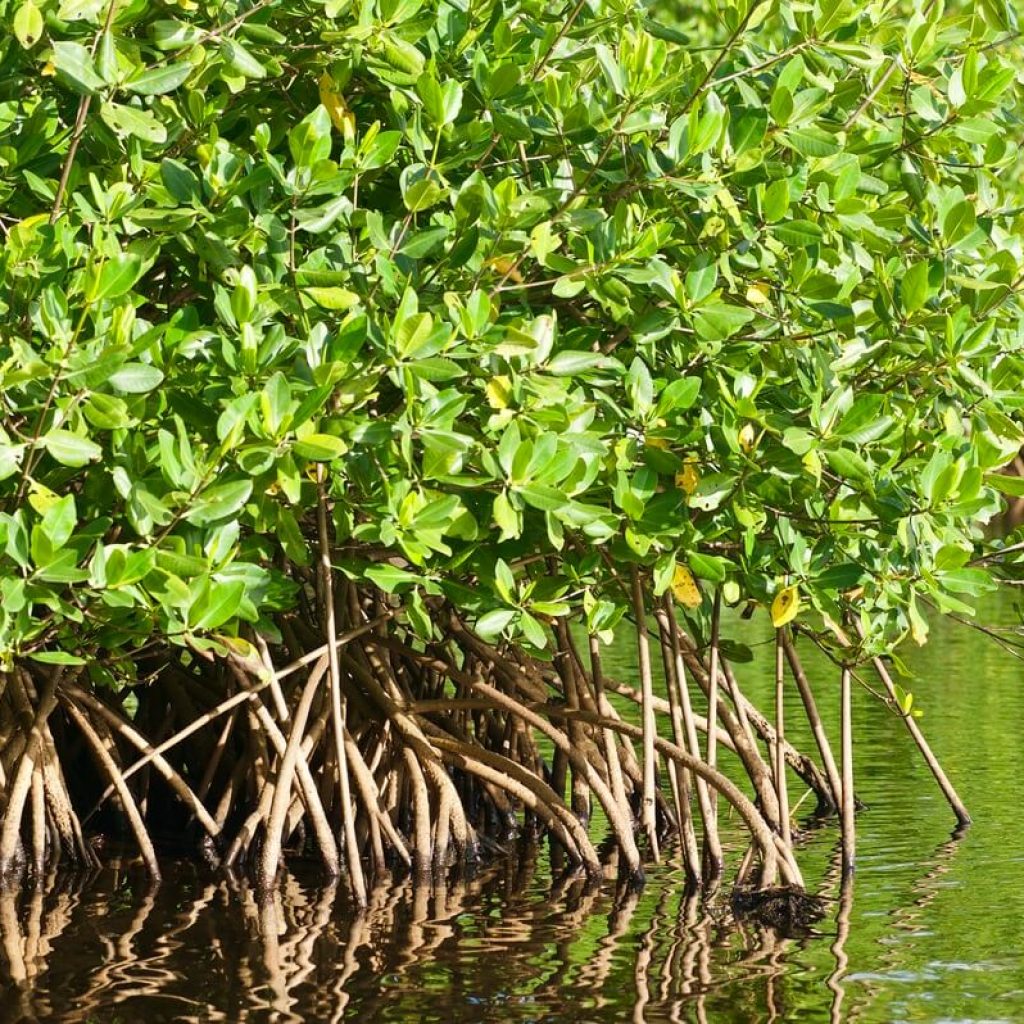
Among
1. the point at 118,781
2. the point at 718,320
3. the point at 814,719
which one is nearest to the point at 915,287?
Result: the point at 718,320

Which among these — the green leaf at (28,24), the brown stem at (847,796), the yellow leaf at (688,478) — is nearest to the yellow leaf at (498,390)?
the yellow leaf at (688,478)

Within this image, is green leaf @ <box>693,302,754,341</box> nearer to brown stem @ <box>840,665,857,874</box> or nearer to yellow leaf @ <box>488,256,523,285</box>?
yellow leaf @ <box>488,256,523,285</box>

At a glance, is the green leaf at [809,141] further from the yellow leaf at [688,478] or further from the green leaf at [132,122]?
the green leaf at [132,122]

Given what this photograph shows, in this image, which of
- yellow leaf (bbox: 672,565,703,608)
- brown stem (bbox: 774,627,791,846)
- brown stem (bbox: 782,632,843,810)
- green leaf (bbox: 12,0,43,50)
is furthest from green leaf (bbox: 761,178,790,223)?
brown stem (bbox: 782,632,843,810)

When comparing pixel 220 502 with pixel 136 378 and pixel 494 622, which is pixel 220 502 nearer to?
pixel 136 378

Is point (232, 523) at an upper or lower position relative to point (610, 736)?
upper

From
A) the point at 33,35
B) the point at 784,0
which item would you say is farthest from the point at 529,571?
the point at 33,35

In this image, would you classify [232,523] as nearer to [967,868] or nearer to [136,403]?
[136,403]

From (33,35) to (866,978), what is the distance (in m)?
3.37

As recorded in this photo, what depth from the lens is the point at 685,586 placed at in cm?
604

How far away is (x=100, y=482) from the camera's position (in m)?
5.51

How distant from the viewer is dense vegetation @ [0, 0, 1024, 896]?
518cm

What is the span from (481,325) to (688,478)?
88 cm

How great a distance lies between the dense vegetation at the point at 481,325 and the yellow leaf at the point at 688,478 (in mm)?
10
